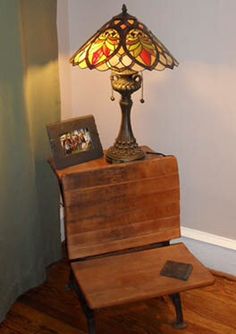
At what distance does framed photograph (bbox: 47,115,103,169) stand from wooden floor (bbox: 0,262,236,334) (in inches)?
27.4

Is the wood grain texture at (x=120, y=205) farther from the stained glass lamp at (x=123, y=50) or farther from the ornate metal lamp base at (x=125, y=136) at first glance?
the stained glass lamp at (x=123, y=50)

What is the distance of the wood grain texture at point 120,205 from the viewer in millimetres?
1830

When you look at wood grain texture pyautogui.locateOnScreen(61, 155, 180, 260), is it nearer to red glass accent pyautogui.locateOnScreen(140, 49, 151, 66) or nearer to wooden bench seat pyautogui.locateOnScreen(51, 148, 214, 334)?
wooden bench seat pyautogui.locateOnScreen(51, 148, 214, 334)

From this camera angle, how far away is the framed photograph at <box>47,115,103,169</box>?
1.90 m

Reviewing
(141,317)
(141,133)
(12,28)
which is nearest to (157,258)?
(141,317)

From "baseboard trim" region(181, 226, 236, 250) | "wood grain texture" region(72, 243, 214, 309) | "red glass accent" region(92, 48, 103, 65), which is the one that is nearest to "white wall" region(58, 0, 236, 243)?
"baseboard trim" region(181, 226, 236, 250)

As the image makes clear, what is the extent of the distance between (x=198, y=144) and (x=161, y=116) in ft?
0.75

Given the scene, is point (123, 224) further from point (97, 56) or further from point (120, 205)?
point (97, 56)

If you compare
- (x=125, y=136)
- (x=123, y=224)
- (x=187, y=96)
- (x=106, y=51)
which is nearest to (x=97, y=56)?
(x=106, y=51)

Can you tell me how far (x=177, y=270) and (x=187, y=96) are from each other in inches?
32.2

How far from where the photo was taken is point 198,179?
2.23 meters

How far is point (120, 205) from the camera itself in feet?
6.22

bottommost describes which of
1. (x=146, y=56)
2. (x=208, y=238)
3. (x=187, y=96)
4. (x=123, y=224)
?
(x=208, y=238)

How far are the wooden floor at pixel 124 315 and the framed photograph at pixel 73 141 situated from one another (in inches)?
27.4
